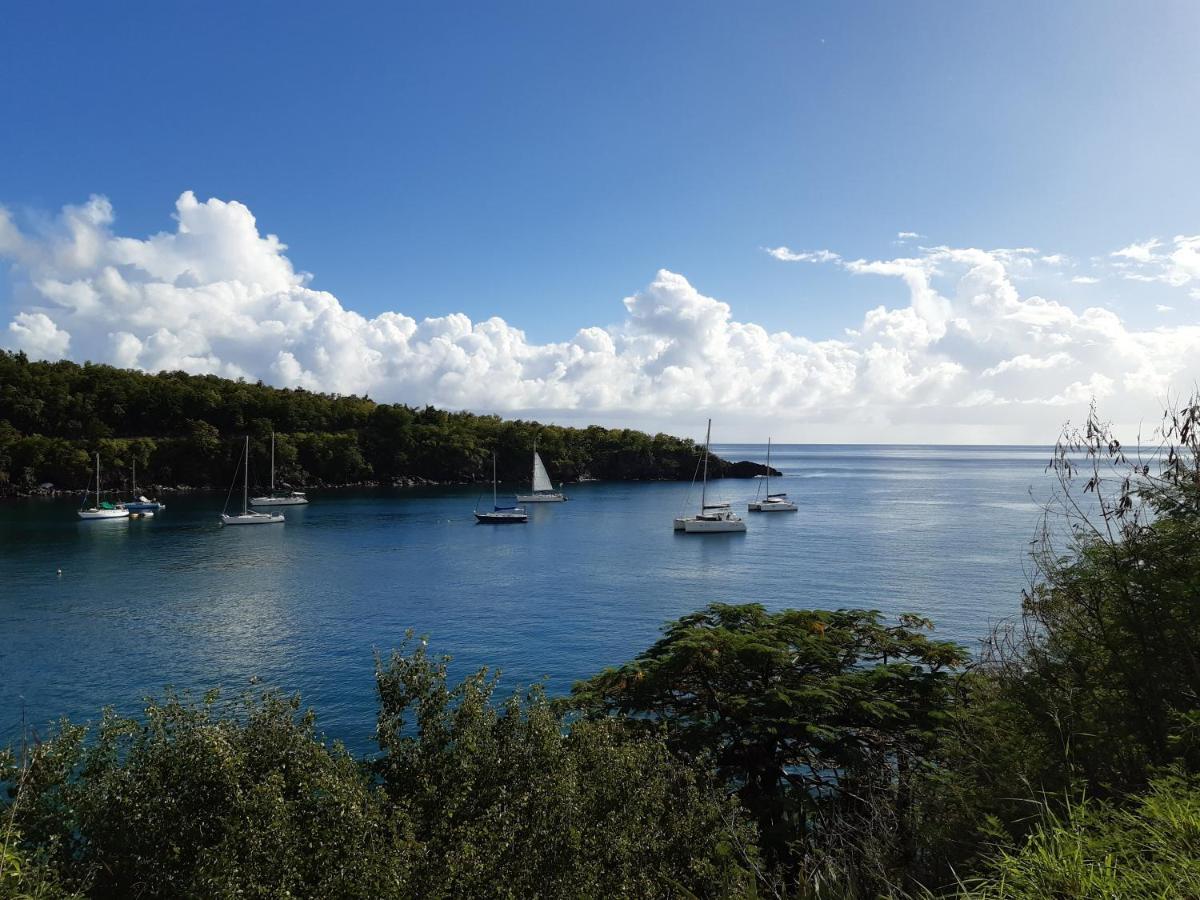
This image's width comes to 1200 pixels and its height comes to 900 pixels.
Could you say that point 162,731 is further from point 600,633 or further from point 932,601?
point 932,601

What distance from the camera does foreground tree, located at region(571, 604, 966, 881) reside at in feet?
54.9

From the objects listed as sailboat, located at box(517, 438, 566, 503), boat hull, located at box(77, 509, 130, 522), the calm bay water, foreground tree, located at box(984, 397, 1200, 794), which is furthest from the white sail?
foreground tree, located at box(984, 397, 1200, 794)

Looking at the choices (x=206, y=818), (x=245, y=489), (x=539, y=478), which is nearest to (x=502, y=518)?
(x=539, y=478)

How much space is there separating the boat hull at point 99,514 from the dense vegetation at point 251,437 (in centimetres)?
4169

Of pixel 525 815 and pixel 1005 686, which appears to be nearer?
pixel 525 815

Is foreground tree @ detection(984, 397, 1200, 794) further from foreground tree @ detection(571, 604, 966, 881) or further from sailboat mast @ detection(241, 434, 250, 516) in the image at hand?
sailboat mast @ detection(241, 434, 250, 516)

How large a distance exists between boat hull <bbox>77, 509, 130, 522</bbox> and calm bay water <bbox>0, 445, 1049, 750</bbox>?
1922 millimetres

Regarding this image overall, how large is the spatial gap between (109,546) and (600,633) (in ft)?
179

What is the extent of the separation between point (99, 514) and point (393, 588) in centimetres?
5549

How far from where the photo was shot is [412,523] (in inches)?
3519

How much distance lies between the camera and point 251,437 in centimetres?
13638

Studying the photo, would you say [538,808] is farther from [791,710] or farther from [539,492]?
[539,492]

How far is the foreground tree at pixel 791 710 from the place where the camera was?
1673 cm

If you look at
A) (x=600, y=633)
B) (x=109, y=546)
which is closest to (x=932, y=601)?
(x=600, y=633)
